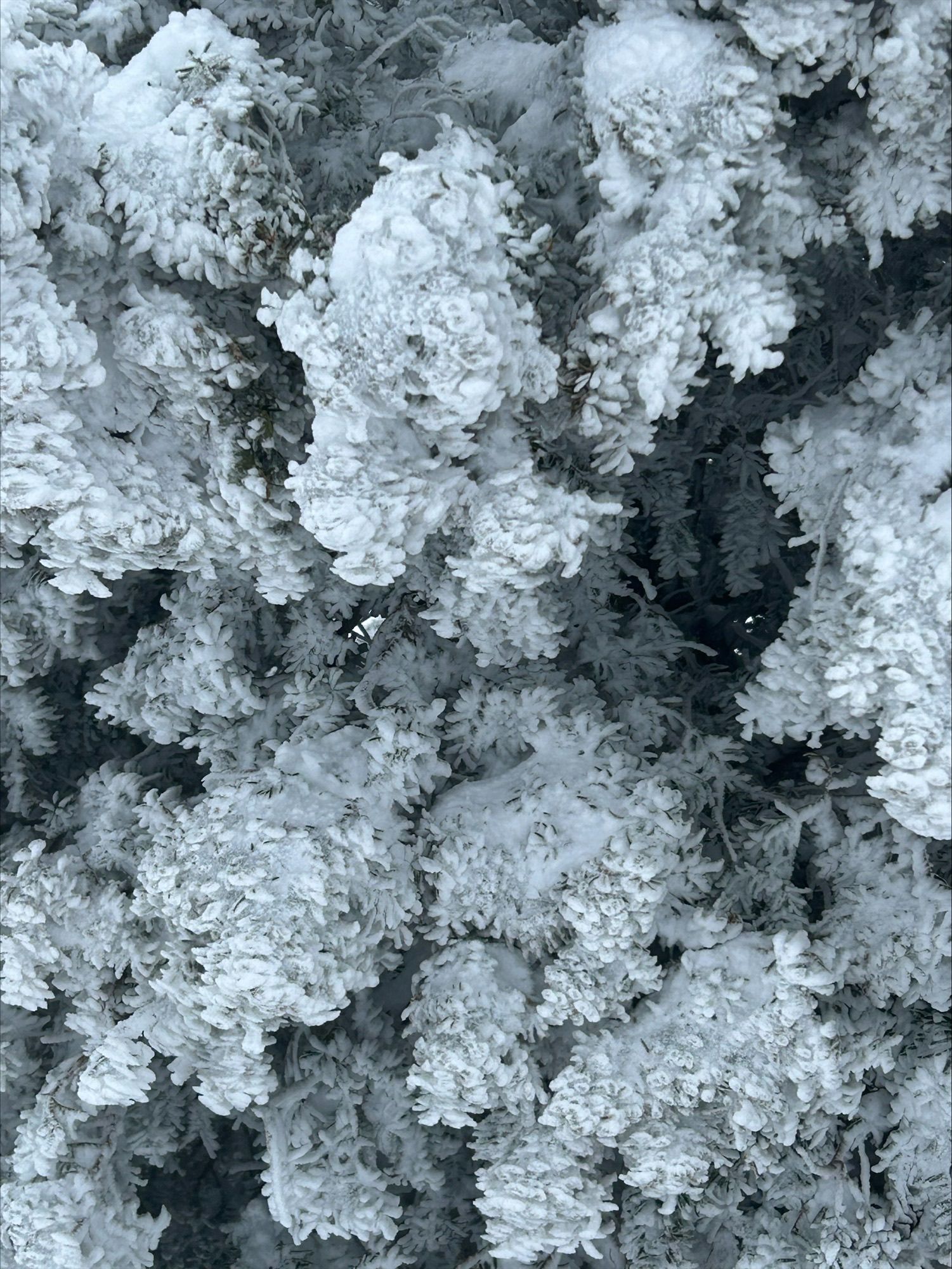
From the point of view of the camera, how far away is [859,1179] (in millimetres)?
1241

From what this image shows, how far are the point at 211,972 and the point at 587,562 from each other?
662 millimetres

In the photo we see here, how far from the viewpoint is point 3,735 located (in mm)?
1617

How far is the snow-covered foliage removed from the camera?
3.18ft

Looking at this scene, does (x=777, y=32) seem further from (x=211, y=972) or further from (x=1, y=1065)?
(x=1, y=1065)

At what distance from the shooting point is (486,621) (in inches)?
47.1

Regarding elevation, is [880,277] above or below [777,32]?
below

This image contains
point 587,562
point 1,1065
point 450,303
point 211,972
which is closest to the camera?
point 450,303

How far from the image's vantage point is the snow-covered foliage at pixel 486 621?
3.18 ft

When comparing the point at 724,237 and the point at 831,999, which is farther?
the point at 831,999

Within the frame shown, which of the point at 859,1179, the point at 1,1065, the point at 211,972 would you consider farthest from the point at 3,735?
the point at 859,1179

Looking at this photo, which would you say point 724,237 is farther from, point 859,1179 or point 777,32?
point 859,1179

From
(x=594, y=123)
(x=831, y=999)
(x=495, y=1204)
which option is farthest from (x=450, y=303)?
(x=495, y=1204)

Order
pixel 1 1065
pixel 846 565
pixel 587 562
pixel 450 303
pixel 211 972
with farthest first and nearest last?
pixel 1 1065 → pixel 587 562 → pixel 211 972 → pixel 846 565 → pixel 450 303

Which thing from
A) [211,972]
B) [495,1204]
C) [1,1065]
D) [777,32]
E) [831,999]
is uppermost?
[777,32]
